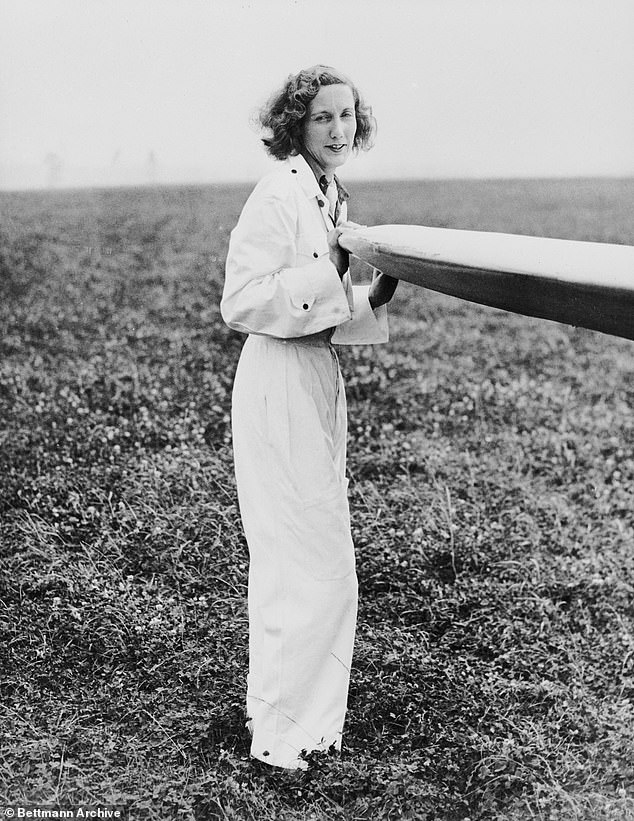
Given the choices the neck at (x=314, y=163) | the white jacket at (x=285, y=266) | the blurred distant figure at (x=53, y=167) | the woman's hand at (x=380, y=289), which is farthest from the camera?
the blurred distant figure at (x=53, y=167)

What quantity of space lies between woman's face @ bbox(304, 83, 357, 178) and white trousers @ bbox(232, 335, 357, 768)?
547 mm

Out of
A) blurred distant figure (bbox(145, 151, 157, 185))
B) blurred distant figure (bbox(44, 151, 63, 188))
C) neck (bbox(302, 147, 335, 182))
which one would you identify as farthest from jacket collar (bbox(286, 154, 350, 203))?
blurred distant figure (bbox(44, 151, 63, 188))

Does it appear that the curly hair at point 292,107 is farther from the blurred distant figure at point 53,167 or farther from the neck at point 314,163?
the blurred distant figure at point 53,167

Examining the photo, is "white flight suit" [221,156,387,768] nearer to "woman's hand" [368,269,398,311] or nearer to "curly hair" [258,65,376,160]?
"curly hair" [258,65,376,160]

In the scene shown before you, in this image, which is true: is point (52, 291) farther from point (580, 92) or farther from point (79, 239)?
point (580, 92)

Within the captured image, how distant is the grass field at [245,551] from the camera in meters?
3.01

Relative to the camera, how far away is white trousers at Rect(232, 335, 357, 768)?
2.77 metres

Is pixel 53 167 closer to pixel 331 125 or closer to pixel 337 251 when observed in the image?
pixel 331 125

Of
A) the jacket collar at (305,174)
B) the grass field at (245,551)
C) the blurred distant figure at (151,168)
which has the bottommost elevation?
the grass field at (245,551)

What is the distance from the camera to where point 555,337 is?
23.5ft

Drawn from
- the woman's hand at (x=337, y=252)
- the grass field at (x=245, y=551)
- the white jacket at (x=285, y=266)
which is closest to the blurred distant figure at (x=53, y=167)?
the grass field at (x=245, y=551)

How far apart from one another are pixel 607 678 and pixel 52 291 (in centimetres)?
496

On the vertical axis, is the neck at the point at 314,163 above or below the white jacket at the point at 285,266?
above

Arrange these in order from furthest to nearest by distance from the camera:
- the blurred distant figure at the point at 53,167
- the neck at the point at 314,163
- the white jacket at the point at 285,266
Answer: the blurred distant figure at the point at 53,167, the neck at the point at 314,163, the white jacket at the point at 285,266
